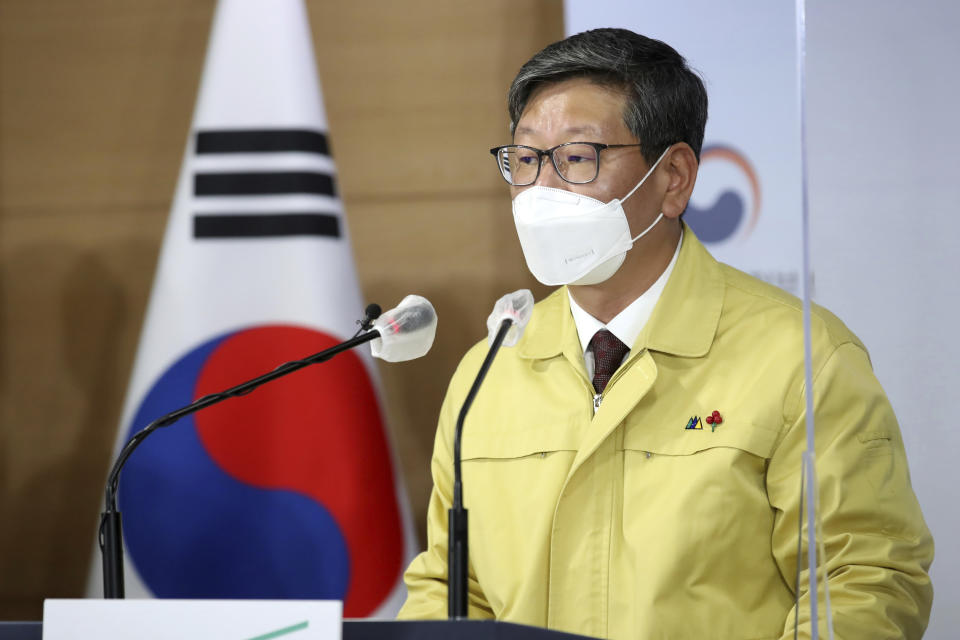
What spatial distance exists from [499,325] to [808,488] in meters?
0.40

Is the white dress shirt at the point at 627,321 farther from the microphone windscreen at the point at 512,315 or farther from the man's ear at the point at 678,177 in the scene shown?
the microphone windscreen at the point at 512,315

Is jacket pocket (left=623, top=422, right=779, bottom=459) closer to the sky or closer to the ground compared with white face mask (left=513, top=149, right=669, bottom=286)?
closer to the ground

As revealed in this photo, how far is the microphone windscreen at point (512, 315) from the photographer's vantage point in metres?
1.25

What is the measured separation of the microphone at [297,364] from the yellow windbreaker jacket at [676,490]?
407 millimetres

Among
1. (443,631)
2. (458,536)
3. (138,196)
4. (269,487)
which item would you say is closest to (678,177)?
(458,536)

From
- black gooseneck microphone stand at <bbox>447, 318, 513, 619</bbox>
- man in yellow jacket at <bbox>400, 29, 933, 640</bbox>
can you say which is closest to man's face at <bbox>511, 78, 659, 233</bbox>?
man in yellow jacket at <bbox>400, 29, 933, 640</bbox>

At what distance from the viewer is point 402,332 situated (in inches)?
52.1

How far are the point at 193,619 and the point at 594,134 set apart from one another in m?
1.03

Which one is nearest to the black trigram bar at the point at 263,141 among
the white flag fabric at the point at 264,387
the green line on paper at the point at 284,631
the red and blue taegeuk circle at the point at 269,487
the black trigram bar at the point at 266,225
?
the white flag fabric at the point at 264,387

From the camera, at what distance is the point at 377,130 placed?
2.55 meters

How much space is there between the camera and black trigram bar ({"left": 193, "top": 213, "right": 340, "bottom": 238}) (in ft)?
8.16

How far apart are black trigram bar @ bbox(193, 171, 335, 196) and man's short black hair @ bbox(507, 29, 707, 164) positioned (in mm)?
858

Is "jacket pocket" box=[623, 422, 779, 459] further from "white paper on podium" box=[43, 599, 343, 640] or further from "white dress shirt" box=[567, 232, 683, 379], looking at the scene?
"white paper on podium" box=[43, 599, 343, 640]

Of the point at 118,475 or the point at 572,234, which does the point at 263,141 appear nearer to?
the point at 572,234
